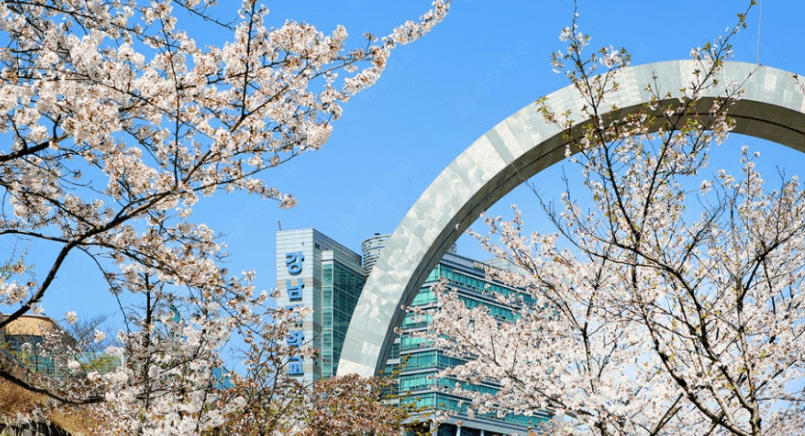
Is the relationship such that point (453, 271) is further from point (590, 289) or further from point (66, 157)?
point (66, 157)

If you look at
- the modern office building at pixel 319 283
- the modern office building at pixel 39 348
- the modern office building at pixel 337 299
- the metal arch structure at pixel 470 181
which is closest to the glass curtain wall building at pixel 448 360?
the modern office building at pixel 337 299

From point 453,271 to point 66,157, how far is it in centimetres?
7221

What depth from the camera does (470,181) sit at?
1367 cm

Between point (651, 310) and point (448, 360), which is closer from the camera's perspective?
point (651, 310)

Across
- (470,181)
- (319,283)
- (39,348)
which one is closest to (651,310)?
(470,181)

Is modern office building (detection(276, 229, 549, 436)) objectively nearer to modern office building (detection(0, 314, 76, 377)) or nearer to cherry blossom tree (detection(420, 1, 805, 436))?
modern office building (detection(0, 314, 76, 377))

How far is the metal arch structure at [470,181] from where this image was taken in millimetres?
13250

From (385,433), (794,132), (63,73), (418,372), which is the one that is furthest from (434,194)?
(418,372)

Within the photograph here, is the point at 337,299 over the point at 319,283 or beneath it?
beneath

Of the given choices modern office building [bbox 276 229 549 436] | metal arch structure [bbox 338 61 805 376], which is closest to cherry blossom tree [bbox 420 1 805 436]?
metal arch structure [bbox 338 61 805 376]

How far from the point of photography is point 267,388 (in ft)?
36.1

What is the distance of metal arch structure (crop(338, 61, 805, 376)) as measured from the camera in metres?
13.2

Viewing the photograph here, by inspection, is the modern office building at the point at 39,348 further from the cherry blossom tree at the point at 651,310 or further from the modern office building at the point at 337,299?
the modern office building at the point at 337,299

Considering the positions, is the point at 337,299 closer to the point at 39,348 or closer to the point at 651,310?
the point at 39,348
